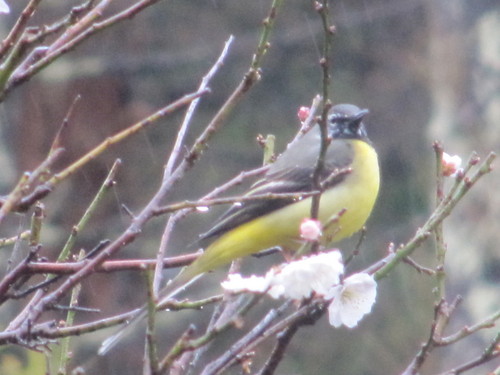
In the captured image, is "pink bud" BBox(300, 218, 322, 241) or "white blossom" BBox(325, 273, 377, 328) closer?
"pink bud" BBox(300, 218, 322, 241)

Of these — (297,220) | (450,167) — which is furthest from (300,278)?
(297,220)

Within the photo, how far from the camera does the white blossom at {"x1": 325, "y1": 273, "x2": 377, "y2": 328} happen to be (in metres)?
2.54

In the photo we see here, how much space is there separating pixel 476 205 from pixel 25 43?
276 inches

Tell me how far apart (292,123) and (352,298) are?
8765 mm

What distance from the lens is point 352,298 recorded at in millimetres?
2625

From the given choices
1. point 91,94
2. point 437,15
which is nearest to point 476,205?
point 437,15

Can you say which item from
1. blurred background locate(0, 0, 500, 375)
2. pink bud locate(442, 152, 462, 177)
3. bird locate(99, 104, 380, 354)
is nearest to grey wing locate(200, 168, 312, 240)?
bird locate(99, 104, 380, 354)

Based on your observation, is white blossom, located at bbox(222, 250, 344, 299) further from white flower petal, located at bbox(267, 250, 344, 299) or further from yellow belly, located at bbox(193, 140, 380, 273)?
yellow belly, located at bbox(193, 140, 380, 273)

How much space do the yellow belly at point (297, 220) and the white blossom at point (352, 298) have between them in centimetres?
112

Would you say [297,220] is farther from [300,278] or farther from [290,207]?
[300,278]

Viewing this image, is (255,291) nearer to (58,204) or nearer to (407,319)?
(58,204)

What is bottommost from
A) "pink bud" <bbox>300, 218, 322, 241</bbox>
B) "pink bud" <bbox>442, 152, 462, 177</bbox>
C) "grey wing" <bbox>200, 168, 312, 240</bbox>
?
"pink bud" <bbox>300, 218, 322, 241</bbox>

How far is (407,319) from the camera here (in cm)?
1141

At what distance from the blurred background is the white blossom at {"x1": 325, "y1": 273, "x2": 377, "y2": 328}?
18.8 feet
